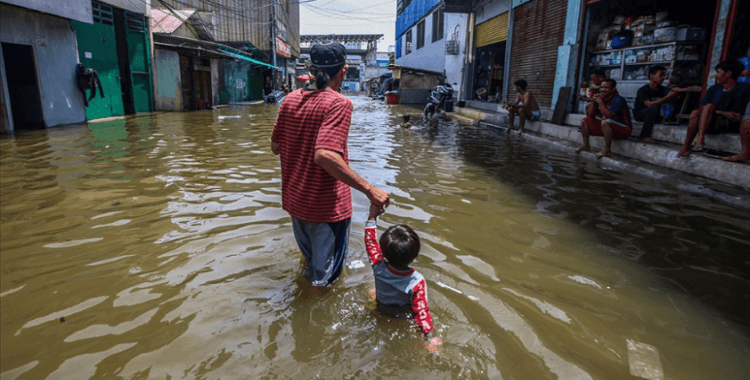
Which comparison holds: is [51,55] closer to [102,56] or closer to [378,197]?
[102,56]

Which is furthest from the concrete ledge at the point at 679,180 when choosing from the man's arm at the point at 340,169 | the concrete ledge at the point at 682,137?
the man's arm at the point at 340,169

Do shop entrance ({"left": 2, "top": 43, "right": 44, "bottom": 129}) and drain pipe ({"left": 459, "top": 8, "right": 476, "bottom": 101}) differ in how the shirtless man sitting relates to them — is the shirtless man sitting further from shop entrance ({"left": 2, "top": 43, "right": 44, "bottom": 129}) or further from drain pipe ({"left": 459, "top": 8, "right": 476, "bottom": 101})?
shop entrance ({"left": 2, "top": 43, "right": 44, "bottom": 129})

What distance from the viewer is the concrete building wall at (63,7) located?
10.0 m

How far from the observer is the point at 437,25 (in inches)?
1114

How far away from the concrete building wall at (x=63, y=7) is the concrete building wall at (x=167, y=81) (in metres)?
6.61

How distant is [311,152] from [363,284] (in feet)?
3.79

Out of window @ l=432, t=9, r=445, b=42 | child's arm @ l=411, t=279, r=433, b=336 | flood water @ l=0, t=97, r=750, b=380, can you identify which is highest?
window @ l=432, t=9, r=445, b=42

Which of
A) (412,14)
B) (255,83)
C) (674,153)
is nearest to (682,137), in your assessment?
(674,153)

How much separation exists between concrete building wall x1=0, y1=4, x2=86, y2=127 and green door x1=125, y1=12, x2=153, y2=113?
437 cm

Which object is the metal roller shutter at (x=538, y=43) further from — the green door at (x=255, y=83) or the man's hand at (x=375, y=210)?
the green door at (x=255, y=83)

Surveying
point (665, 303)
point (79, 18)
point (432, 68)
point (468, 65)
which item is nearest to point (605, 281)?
point (665, 303)

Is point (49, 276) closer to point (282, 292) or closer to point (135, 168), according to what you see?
point (282, 292)

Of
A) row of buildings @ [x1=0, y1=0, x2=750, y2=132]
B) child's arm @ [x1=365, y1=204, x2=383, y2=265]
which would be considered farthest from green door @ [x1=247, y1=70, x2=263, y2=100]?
child's arm @ [x1=365, y1=204, x2=383, y2=265]

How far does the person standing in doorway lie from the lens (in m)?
2.41
